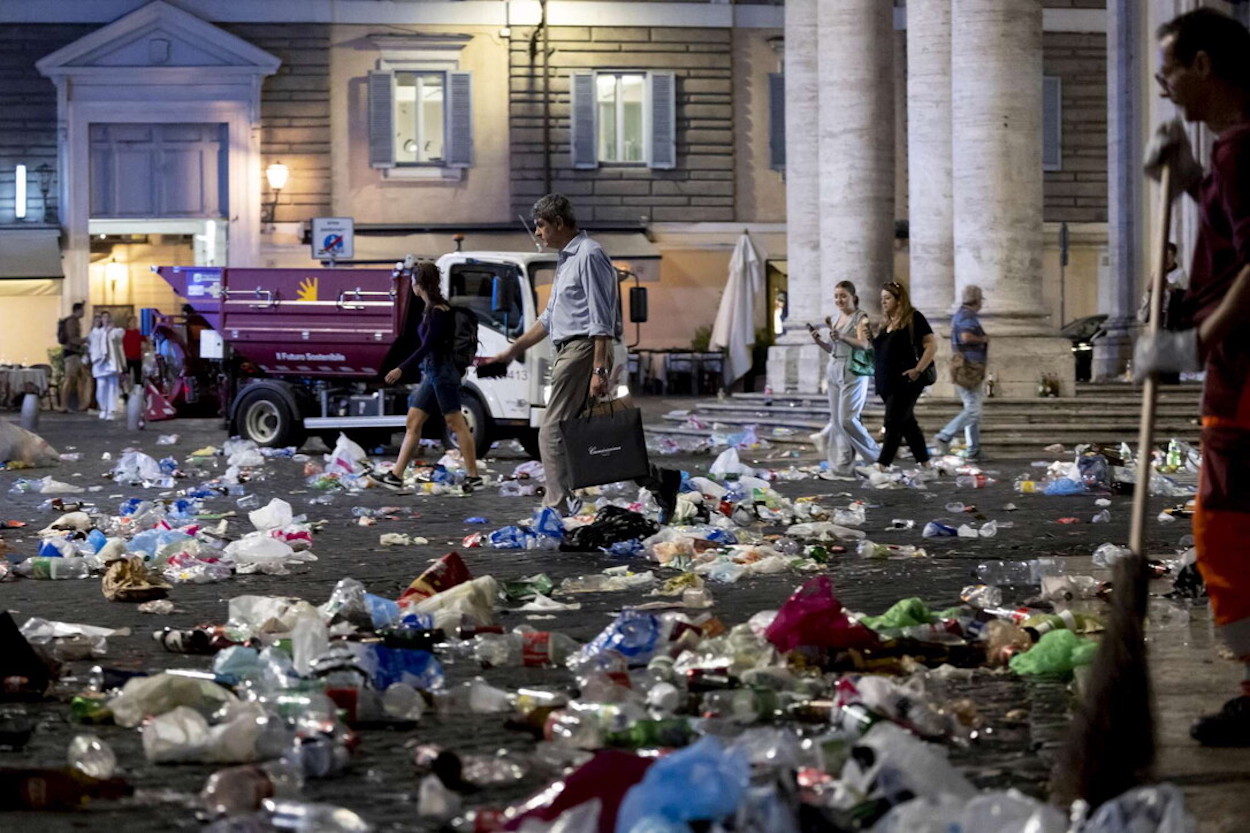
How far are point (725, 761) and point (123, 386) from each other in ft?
109

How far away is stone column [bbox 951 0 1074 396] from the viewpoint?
2109 cm

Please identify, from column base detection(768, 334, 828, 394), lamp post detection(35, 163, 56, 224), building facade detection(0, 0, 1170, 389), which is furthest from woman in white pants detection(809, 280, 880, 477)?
lamp post detection(35, 163, 56, 224)

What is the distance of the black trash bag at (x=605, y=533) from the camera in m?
11.1

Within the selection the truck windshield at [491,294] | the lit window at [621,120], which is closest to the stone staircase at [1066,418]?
the truck windshield at [491,294]

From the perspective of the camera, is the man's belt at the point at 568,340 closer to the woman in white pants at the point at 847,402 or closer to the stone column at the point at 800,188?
the woman in white pants at the point at 847,402

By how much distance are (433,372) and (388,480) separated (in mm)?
871

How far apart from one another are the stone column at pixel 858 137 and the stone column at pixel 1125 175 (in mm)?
4639

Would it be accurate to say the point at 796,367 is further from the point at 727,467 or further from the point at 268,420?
the point at 727,467

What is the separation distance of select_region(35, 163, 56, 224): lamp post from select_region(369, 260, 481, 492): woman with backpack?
2684 cm

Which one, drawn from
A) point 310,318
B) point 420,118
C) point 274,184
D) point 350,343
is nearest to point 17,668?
point 350,343

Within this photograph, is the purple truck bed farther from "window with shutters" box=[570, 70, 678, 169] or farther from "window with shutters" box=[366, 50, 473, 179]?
"window with shutters" box=[570, 70, 678, 169]

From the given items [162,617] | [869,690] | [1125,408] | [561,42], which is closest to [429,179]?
[561,42]

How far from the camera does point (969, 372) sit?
A: 1889 centimetres

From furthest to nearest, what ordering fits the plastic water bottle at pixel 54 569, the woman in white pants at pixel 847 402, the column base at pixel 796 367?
the column base at pixel 796 367 → the woman in white pants at pixel 847 402 → the plastic water bottle at pixel 54 569
